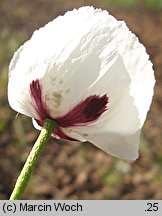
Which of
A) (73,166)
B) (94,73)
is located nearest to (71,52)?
(94,73)

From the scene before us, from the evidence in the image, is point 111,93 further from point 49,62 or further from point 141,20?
point 141,20

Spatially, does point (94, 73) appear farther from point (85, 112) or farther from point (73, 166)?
point (73, 166)

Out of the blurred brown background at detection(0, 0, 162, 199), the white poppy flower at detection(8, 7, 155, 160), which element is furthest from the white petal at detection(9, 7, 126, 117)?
the blurred brown background at detection(0, 0, 162, 199)

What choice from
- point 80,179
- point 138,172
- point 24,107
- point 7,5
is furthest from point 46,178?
point 24,107

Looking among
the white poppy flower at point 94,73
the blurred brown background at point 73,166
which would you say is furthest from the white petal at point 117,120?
the blurred brown background at point 73,166

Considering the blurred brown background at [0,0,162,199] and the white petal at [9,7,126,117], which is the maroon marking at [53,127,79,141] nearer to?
the white petal at [9,7,126,117]

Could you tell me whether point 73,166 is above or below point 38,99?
above
